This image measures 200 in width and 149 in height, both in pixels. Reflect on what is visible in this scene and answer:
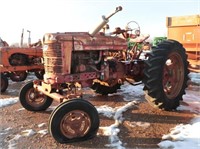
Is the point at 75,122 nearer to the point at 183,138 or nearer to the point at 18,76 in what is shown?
the point at 183,138

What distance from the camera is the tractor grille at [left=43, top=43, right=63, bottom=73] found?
5098 millimetres

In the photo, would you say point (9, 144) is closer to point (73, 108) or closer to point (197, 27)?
point (73, 108)

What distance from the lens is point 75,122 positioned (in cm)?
457

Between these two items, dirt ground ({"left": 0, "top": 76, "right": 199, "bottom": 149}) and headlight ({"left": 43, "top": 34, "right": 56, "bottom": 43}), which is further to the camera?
headlight ({"left": 43, "top": 34, "right": 56, "bottom": 43})

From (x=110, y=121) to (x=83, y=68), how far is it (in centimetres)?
115

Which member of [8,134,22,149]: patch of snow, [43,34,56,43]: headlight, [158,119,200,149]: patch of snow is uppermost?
[43,34,56,43]: headlight

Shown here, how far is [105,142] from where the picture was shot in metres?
4.52

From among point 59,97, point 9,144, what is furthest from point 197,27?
point 9,144

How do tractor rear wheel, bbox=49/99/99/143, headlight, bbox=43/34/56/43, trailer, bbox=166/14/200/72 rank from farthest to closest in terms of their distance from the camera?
trailer, bbox=166/14/200/72
headlight, bbox=43/34/56/43
tractor rear wheel, bbox=49/99/99/143

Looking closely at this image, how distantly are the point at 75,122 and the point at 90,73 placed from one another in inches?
50.5

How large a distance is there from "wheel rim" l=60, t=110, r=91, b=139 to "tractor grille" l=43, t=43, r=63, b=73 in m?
1.00

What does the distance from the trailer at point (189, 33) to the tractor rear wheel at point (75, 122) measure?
23.2 ft

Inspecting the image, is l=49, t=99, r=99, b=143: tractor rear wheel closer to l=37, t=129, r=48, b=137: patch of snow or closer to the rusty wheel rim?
l=37, t=129, r=48, b=137: patch of snow

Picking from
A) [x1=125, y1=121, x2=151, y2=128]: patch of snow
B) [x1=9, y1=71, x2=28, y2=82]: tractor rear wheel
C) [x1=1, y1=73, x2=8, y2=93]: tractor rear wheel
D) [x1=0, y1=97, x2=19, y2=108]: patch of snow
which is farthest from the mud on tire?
[x1=125, y1=121, x2=151, y2=128]: patch of snow
